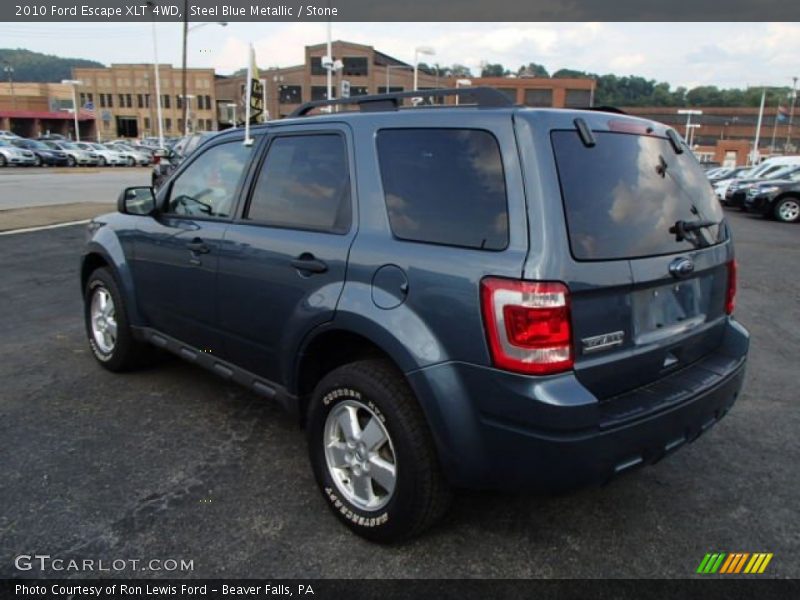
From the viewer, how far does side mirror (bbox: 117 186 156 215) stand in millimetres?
4238

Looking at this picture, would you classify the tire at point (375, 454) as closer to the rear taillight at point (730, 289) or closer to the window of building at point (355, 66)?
the rear taillight at point (730, 289)

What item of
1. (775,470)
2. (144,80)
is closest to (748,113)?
(144,80)

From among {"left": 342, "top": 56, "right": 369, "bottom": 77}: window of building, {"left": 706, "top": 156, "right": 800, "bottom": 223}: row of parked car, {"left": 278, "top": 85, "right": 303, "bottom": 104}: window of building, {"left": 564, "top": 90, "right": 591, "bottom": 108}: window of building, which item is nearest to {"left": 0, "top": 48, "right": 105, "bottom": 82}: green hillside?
{"left": 278, "top": 85, "right": 303, "bottom": 104}: window of building

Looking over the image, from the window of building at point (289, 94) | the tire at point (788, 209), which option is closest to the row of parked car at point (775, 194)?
the tire at point (788, 209)

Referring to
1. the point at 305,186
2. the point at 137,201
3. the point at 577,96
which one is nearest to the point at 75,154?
the point at 137,201

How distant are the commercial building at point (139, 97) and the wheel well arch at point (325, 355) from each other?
10154 centimetres

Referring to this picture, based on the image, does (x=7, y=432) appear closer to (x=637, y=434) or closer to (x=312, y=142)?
(x=312, y=142)

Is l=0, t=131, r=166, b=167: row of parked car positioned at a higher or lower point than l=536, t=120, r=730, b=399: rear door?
lower

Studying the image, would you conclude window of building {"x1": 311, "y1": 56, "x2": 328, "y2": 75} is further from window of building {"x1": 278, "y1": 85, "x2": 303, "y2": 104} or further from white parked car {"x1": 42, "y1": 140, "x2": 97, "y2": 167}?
white parked car {"x1": 42, "y1": 140, "x2": 97, "y2": 167}

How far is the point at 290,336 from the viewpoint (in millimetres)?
3004

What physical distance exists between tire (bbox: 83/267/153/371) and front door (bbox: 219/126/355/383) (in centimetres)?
133

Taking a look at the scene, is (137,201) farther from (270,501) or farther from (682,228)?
(682,228)

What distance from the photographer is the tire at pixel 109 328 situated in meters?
4.43

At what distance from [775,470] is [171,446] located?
3.35 meters
